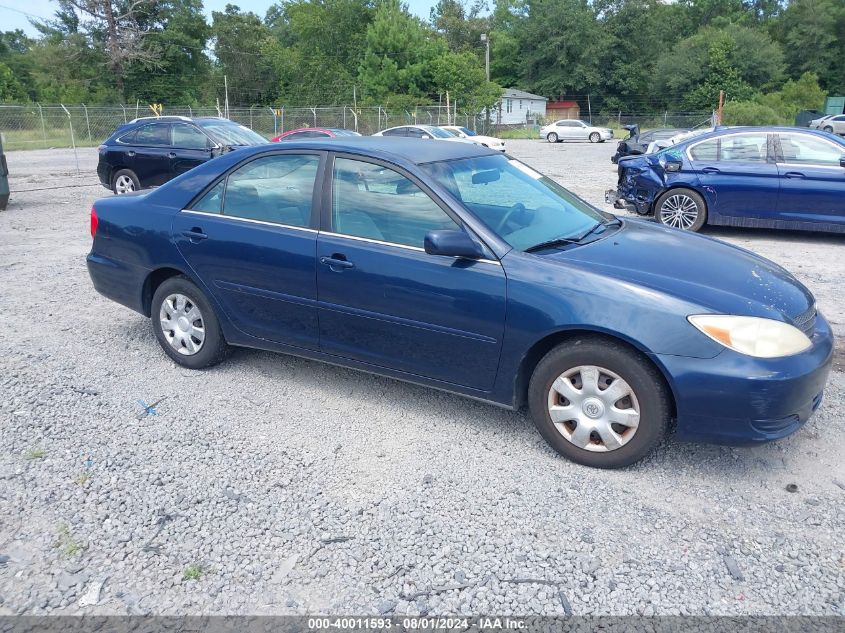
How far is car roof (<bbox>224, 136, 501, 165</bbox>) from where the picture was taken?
425cm

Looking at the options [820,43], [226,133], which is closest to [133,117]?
[226,133]

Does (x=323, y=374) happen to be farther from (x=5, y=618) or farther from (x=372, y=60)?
(x=372, y=60)

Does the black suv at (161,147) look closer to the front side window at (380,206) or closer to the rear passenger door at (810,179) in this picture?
the rear passenger door at (810,179)

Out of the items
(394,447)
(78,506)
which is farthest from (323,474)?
(78,506)

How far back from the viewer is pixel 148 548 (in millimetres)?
3068

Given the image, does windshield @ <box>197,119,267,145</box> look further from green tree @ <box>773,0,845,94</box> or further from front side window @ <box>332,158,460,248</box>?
green tree @ <box>773,0,845,94</box>

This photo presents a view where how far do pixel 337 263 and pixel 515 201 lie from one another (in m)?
1.16

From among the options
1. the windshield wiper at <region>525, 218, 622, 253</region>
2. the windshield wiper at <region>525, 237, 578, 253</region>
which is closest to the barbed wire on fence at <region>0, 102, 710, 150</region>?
the windshield wiper at <region>525, 218, 622, 253</region>

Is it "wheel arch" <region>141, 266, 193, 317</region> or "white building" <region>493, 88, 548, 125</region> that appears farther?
"white building" <region>493, 88, 548, 125</region>

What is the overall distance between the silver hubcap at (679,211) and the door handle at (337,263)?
7089 mm

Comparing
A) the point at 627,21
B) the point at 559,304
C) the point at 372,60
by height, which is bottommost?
the point at 559,304

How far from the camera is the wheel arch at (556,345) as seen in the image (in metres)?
3.41

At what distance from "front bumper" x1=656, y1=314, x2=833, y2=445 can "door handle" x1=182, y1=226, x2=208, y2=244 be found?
2983 millimetres

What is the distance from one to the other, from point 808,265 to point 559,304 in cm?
595
